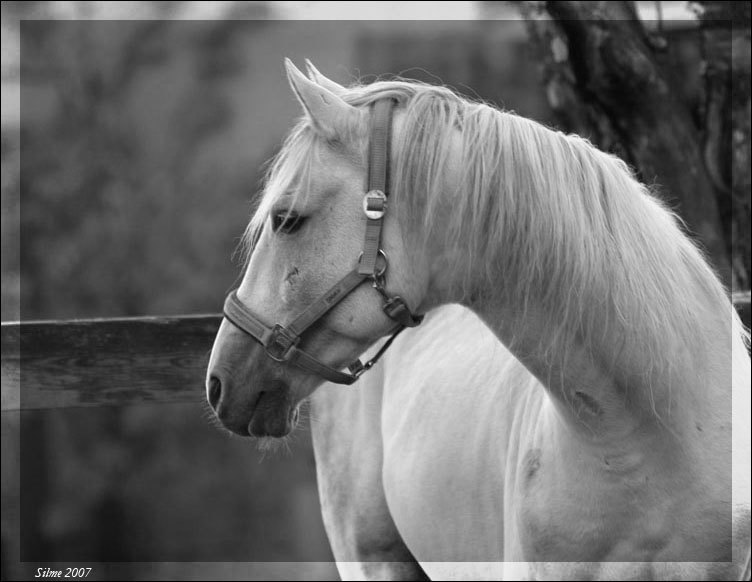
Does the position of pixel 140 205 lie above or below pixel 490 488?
below

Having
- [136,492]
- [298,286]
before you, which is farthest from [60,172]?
[298,286]

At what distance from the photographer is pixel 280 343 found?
1.99m

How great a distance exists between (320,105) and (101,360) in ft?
5.66

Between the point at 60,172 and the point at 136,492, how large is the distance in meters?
3.15

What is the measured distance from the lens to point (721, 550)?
2.02m

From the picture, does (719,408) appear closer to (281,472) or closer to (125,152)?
(125,152)

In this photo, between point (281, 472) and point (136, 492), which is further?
point (281, 472)

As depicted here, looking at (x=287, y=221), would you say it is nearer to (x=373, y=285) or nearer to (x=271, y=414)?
(x=373, y=285)

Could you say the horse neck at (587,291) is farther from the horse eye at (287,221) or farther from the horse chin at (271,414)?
the horse chin at (271,414)

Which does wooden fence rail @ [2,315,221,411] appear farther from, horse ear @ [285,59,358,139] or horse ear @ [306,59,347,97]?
horse ear @ [285,59,358,139]

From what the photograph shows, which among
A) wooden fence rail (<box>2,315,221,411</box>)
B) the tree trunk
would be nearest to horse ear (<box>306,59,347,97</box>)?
wooden fence rail (<box>2,315,221,411</box>)

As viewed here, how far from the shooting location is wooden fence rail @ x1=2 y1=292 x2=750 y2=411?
3311 millimetres

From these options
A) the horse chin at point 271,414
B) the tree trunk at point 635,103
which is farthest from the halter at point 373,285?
the tree trunk at point 635,103

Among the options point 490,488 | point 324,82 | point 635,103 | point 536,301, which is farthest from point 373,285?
point 635,103
